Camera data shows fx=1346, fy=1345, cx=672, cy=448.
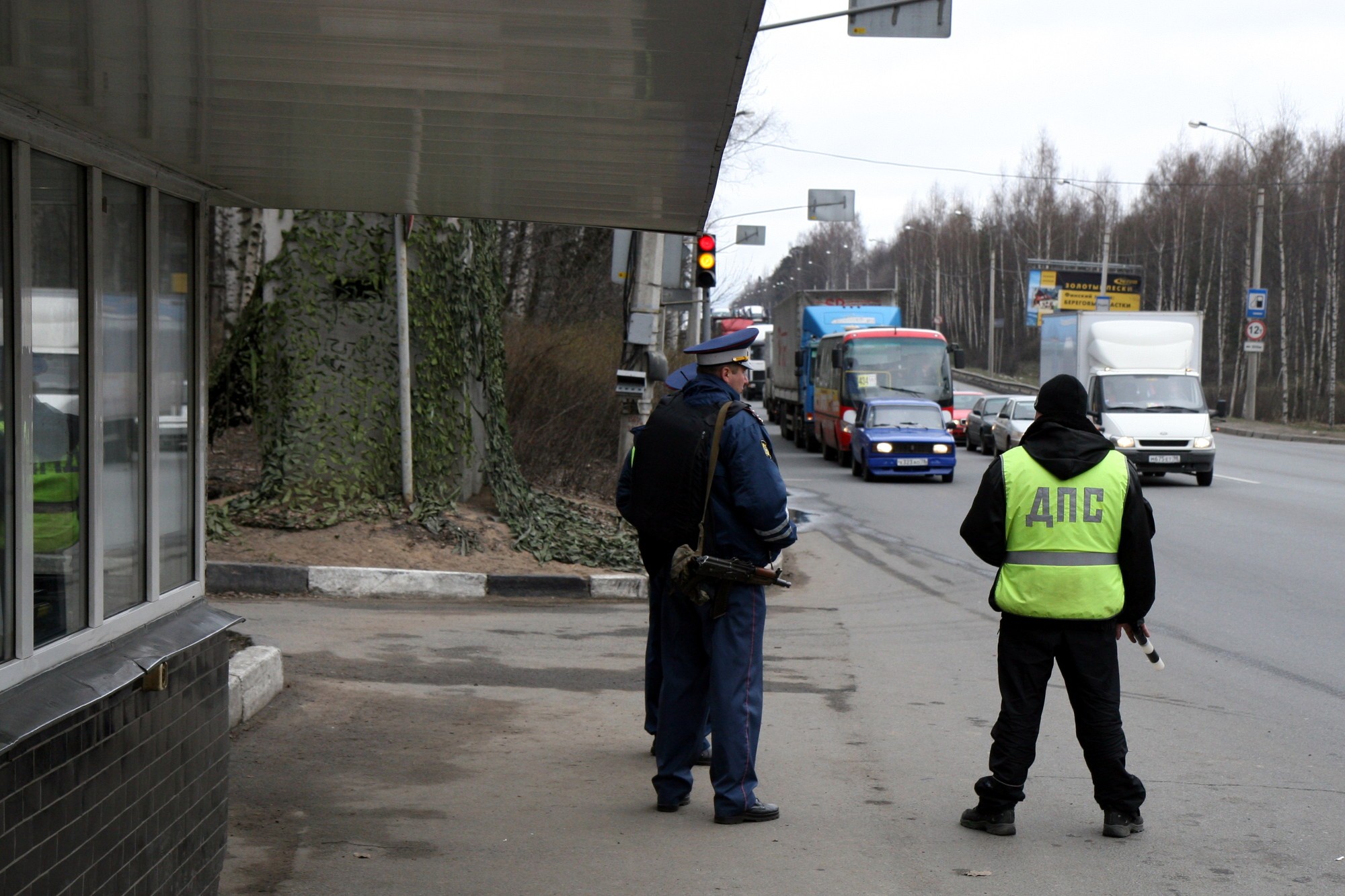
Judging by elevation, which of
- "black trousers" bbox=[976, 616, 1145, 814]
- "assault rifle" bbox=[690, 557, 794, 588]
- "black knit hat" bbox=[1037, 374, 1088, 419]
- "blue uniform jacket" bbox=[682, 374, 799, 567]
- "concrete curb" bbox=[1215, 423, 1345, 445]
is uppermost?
"black knit hat" bbox=[1037, 374, 1088, 419]

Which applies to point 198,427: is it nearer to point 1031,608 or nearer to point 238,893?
point 238,893

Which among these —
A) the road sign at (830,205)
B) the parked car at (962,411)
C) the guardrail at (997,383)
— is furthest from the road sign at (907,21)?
the guardrail at (997,383)


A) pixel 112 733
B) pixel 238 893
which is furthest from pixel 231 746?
pixel 112 733

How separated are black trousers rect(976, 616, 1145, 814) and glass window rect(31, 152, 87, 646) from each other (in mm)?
3232

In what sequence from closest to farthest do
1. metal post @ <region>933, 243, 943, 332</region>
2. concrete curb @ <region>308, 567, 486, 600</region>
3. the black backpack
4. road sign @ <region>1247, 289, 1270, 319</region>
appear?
the black backpack → concrete curb @ <region>308, 567, 486, 600</region> → road sign @ <region>1247, 289, 1270, 319</region> → metal post @ <region>933, 243, 943, 332</region>

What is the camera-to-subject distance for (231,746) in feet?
20.0

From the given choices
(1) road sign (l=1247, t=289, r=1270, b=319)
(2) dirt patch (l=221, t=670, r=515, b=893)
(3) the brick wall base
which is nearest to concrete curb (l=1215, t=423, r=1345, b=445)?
(1) road sign (l=1247, t=289, r=1270, b=319)

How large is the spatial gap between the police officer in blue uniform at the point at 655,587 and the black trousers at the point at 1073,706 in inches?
53.2

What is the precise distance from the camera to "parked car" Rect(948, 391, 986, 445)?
36938mm

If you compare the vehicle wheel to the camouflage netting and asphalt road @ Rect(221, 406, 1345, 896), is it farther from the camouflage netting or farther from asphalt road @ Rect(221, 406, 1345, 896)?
asphalt road @ Rect(221, 406, 1345, 896)

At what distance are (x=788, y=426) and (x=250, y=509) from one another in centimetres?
2947

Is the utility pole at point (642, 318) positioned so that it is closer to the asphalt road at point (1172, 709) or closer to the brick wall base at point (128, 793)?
the asphalt road at point (1172, 709)

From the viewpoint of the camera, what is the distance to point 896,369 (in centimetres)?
2945

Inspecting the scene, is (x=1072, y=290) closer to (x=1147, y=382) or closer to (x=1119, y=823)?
(x=1147, y=382)
